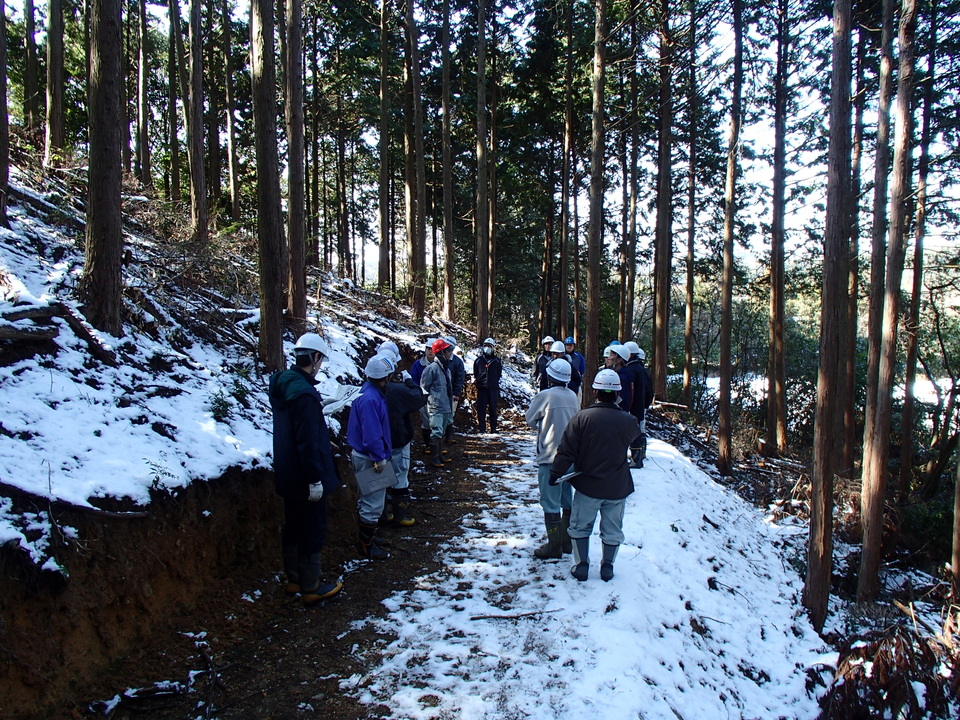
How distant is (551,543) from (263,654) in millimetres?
3101

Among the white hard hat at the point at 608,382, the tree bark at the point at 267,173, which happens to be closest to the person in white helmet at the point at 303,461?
the white hard hat at the point at 608,382

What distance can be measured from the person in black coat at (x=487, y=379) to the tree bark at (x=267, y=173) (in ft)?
15.5

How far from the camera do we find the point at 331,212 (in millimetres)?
34375

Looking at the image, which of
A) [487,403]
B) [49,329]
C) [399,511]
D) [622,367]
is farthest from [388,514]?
[487,403]

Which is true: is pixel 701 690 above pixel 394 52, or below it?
below

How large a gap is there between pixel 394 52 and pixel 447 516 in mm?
20655

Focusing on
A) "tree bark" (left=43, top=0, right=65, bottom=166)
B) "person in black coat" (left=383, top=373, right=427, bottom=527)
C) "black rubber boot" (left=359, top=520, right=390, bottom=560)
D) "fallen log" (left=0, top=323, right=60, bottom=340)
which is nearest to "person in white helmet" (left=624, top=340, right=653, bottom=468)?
"person in black coat" (left=383, top=373, right=427, bottom=527)

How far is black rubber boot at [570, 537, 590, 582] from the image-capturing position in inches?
219

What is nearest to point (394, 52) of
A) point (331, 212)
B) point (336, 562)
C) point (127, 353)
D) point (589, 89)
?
point (589, 89)

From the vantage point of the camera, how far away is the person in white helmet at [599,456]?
5238 mm

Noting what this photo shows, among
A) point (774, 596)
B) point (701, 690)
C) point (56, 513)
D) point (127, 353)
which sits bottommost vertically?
point (774, 596)

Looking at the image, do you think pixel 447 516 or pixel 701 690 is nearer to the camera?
pixel 701 690

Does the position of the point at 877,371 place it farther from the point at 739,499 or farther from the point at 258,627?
the point at 258,627

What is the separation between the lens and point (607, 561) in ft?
18.4
